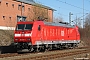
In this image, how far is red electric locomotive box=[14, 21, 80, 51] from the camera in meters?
26.7

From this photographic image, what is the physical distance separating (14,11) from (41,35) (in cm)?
3612

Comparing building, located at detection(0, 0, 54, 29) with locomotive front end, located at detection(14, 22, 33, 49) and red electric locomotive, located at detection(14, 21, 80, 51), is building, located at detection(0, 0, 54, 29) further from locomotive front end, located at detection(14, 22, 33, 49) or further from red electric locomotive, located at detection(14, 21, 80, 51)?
locomotive front end, located at detection(14, 22, 33, 49)

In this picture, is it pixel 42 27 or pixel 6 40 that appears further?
pixel 6 40

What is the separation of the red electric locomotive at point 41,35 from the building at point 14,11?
24.1 meters

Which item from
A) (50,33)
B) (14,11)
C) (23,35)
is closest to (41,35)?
(50,33)

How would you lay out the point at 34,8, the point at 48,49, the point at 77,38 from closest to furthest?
the point at 48,49 → the point at 77,38 → the point at 34,8

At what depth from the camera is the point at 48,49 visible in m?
31.0

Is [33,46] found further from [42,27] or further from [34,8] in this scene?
[34,8]

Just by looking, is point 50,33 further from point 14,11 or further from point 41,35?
point 14,11

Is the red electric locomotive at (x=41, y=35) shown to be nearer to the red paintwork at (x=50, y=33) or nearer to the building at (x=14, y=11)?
the red paintwork at (x=50, y=33)

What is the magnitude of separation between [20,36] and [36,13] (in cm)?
3659

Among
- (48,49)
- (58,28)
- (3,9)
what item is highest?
(3,9)

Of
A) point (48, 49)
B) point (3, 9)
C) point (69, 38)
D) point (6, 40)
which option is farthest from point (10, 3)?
point (48, 49)

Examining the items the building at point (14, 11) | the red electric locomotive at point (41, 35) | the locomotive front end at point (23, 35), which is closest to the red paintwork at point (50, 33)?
the red electric locomotive at point (41, 35)
